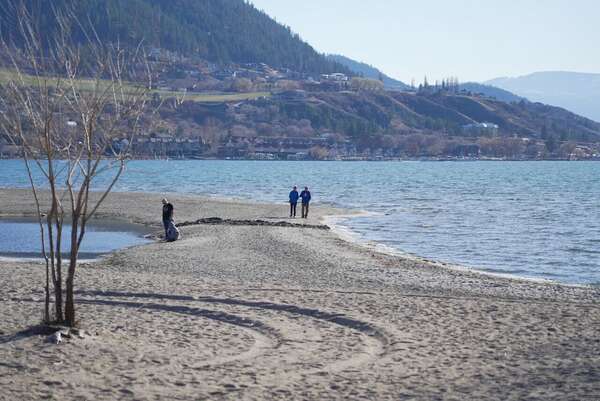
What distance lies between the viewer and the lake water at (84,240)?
26234 mm

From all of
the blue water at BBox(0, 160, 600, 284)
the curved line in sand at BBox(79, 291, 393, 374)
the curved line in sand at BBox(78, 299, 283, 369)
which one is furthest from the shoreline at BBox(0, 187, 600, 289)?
the curved line in sand at BBox(78, 299, 283, 369)

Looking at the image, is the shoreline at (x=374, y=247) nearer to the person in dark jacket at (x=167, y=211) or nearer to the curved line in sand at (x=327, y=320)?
the person in dark jacket at (x=167, y=211)

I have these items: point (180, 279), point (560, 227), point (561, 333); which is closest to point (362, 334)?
point (561, 333)

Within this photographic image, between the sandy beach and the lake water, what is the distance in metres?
4.98

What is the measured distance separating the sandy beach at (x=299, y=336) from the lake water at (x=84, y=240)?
498cm

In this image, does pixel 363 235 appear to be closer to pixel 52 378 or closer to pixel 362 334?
pixel 362 334

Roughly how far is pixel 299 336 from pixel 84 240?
19.6 m

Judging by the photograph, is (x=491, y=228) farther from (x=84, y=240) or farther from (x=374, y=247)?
(x=84, y=240)

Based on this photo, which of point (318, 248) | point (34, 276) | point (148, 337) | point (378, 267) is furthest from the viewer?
point (318, 248)

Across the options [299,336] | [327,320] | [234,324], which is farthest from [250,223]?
[299,336]

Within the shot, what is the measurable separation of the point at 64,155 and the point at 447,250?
2107 centimetres

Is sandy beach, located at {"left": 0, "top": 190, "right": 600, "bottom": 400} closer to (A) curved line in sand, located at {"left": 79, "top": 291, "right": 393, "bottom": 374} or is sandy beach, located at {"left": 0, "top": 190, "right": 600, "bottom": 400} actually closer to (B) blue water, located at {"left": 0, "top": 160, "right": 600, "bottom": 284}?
(A) curved line in sand, located at {"left": 79, "top": 291, "right": 393, "bottom": 374}

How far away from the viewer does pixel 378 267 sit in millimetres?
22672

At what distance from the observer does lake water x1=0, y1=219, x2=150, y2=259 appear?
26.2 metres
